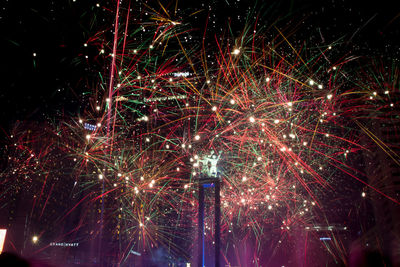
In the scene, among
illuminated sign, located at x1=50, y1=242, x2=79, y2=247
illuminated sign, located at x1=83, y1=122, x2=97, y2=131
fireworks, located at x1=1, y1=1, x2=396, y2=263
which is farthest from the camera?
illuminated sign, located at x1=83, y1=122, x2=97, y2=131

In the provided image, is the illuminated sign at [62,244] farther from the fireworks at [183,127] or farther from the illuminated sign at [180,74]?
the illuminated sign at [180,74]

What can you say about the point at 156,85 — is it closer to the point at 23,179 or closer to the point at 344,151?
the point at 23,179

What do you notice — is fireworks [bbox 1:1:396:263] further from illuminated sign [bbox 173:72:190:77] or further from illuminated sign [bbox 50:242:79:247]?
illuminated sign [bbox 50:242:79:247]

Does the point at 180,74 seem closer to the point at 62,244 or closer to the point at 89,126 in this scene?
the point at 89,126

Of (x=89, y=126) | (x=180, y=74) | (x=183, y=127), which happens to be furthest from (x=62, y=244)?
(x=180, y=74)

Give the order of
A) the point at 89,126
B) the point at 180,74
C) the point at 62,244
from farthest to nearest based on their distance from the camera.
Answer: the point at 180,74 → the point at 89,126 → the point at 62,244

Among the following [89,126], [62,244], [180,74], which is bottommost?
[62,244]

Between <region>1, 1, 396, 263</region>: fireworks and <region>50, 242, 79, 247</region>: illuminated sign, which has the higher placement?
<region>1, 1, 396, 263</region>: fireworks

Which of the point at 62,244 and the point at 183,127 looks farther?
the point at 183,127

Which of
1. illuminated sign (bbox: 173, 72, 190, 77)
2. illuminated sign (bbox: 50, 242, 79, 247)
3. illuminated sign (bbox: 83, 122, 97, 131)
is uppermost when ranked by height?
illuminated sign (bbox: 173, 72, 190, 77)

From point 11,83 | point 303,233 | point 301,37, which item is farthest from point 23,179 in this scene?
point 303,233

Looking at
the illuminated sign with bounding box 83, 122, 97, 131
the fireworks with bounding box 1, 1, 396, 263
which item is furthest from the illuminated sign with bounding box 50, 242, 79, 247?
the illuminated sign with bounding box 83, 122, 97, 131
